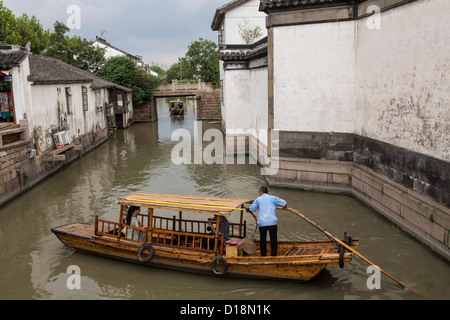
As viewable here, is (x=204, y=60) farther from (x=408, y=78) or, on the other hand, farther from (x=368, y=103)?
(x=408, y=78)

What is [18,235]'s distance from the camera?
10.8 m

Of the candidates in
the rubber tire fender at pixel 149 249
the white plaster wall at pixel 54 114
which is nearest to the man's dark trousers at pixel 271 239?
the rubber tire fender at pixel 149 249

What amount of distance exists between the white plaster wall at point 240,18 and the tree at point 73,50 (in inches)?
652

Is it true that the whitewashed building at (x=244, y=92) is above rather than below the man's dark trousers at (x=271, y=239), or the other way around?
above

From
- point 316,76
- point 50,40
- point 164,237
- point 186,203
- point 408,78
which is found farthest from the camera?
point 50,40

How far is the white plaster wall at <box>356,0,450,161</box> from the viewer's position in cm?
861

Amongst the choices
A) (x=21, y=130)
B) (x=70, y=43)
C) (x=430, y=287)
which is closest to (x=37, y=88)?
(x=21, y=130)

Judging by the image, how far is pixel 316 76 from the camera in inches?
529

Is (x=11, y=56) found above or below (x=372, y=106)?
above

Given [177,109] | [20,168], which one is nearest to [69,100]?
[20,168]

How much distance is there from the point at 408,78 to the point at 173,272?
6811 millimetres

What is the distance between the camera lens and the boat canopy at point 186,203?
7.94 m

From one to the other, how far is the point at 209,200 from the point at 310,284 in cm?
248

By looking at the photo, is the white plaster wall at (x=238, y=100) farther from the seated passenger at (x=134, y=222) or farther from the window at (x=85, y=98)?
the seated passenger at (x=134, y=222)
